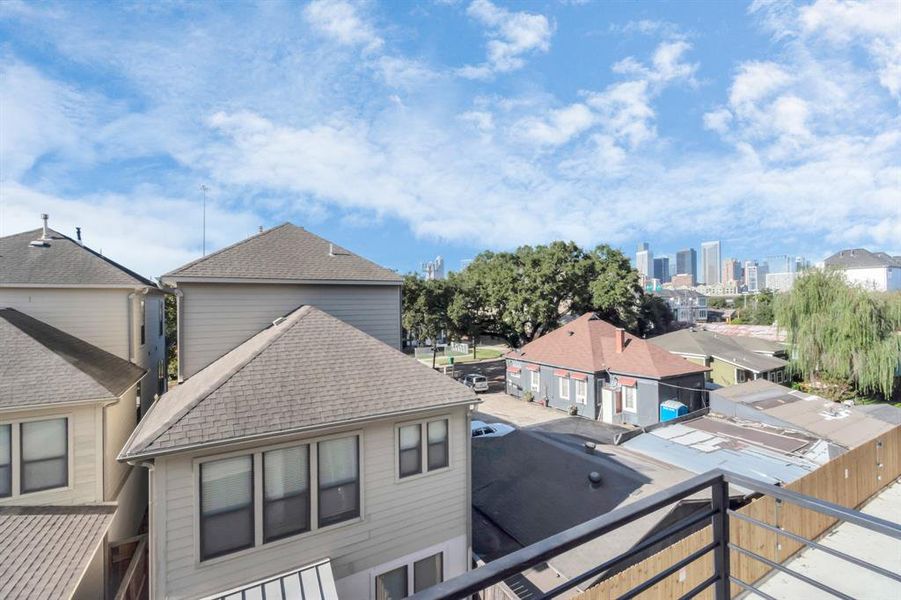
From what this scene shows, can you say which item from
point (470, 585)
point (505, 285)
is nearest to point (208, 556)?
point (470, 585)

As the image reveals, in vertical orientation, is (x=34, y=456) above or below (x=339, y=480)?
above

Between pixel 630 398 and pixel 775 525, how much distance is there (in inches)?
656

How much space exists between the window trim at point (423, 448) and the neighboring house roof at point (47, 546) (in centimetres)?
451

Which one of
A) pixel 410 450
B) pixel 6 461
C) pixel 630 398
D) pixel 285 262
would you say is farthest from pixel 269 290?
pixel 630 398

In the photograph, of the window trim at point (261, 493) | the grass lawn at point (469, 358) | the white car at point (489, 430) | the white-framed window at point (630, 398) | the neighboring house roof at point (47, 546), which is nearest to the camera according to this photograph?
the neighboring house roof at point (47, 546)

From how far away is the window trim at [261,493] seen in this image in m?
6.24

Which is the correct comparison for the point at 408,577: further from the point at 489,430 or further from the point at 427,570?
the point at 489,430

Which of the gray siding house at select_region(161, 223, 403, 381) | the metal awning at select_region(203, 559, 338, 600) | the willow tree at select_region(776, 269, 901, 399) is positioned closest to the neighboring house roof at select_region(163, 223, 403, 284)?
the gray siding house at select_region(161, 223, 403, 381)

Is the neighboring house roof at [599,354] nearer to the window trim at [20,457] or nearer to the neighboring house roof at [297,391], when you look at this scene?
the neighboring house roof at [297,391]

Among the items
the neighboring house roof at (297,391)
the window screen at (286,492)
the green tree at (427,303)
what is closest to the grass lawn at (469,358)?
the green tree at (427,303)

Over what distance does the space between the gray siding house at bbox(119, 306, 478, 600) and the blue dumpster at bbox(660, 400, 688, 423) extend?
1440 cm

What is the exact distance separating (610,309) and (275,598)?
1227 inches

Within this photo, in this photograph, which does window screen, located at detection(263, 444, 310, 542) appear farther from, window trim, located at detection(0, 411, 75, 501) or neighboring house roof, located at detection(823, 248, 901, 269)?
neighboring house roof, located at detection(823, 248, 901, 269)

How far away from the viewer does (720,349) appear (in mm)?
26219
